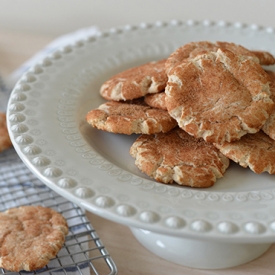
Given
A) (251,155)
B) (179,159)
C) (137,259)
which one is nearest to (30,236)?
(137,259)

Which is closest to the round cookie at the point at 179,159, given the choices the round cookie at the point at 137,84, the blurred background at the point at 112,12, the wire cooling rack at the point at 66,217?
the round cookie at the point at 137,84

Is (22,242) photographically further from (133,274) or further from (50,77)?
(50,77)

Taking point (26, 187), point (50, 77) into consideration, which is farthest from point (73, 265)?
point (50, 77)

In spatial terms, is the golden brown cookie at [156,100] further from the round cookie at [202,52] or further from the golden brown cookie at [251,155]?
the golden brown cookie at [251,155]

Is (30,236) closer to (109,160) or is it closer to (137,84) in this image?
(109,160)

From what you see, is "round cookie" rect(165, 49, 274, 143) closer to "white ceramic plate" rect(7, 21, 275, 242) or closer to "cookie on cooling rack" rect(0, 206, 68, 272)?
"white ceramic plate" rect(7, 21, 275, 242)
